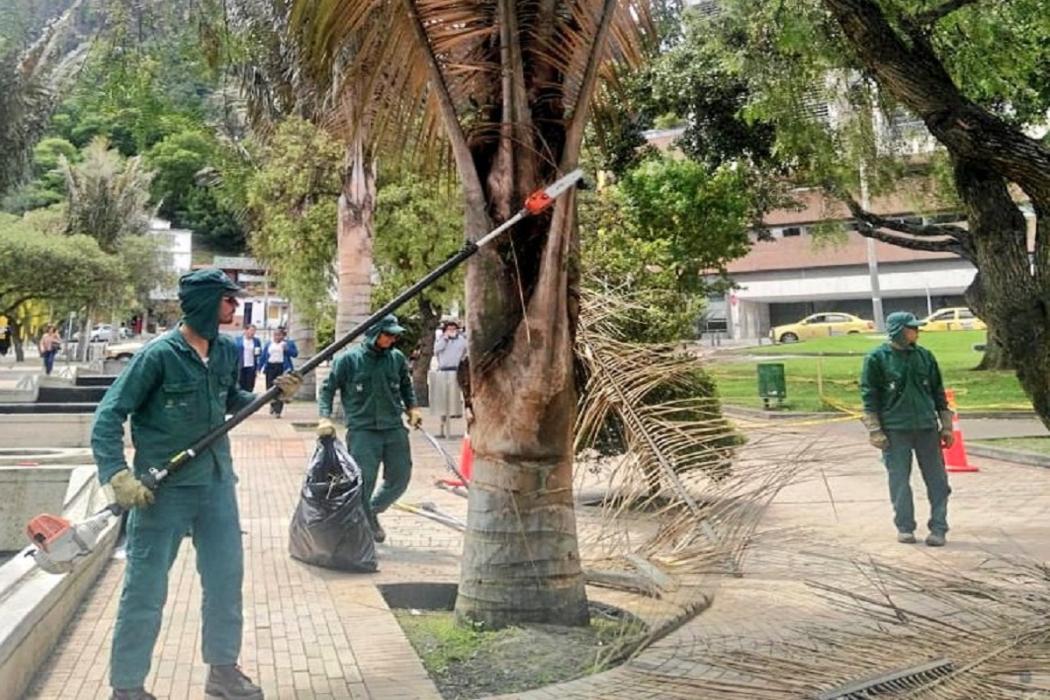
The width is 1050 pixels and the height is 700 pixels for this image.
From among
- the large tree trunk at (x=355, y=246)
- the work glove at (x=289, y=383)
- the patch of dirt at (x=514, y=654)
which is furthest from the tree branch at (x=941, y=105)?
the large tree trunk at (x=355, y=246)

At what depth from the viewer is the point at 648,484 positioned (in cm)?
642

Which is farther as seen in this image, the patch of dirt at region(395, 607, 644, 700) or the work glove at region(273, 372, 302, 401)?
the work glove at region(273, 372, 302, 401)

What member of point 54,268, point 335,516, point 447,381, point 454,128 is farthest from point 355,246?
point 54,268

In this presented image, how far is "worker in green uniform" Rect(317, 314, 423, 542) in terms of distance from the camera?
7.23 m

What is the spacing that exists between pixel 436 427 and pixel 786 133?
782 cm

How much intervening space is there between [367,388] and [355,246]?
9.49 m

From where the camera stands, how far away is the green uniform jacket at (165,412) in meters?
4.08

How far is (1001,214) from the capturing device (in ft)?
12.4

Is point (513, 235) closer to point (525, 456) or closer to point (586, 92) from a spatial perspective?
point (586, 92)

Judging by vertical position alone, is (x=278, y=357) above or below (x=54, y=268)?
below

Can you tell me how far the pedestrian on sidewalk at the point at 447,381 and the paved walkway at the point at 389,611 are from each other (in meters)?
5.21

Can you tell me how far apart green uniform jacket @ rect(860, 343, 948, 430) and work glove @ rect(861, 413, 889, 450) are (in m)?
0.04

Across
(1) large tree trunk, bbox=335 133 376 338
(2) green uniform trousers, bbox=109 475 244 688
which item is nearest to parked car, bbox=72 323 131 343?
(1) large tree trunk, bbox=335 133 376 338

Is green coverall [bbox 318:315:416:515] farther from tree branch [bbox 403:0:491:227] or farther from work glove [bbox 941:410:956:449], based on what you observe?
→ work glove [bbox 941:410:956:449]
